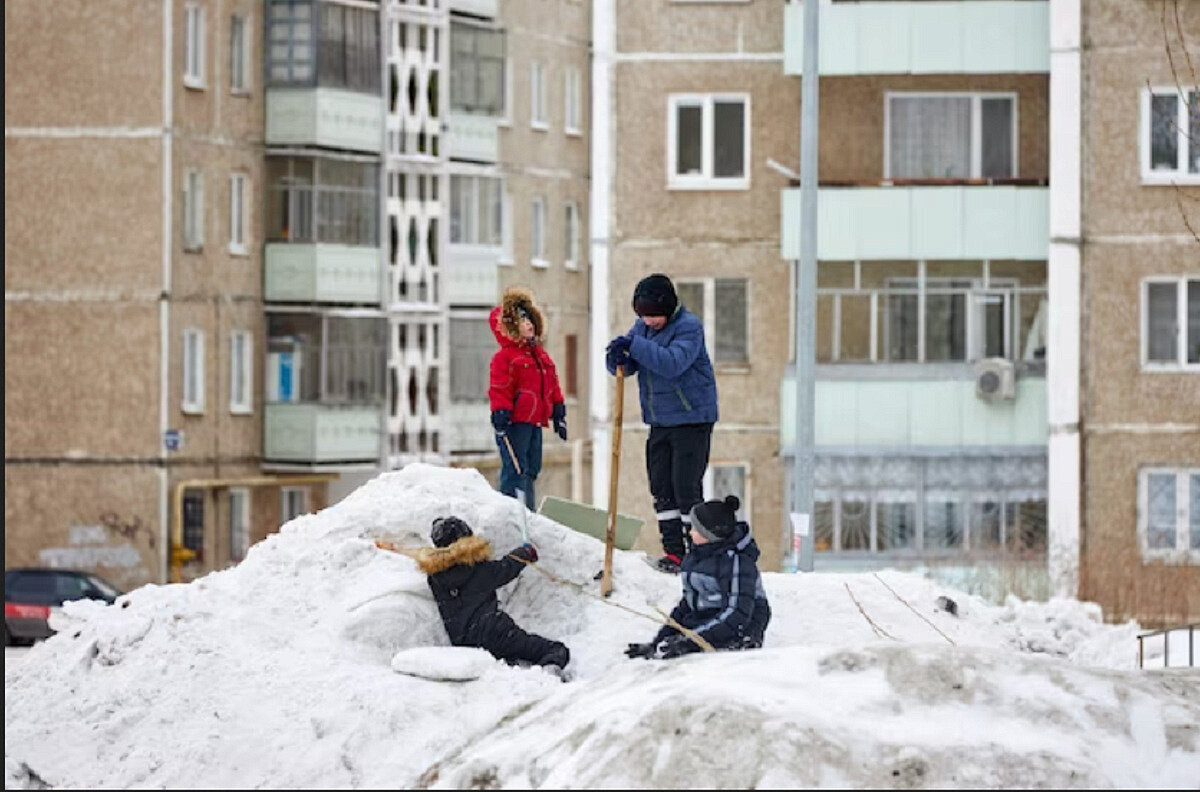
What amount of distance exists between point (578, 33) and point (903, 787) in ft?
144

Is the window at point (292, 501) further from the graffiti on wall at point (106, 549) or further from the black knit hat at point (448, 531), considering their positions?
the black knit hat at point (448, 531)

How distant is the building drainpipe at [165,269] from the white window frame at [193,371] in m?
0.67

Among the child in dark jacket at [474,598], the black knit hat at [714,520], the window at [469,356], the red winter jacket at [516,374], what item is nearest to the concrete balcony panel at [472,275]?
the window at [469,356]

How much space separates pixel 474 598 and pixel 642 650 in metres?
1.02

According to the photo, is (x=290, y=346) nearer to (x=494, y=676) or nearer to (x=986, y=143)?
(x=986, y=143)

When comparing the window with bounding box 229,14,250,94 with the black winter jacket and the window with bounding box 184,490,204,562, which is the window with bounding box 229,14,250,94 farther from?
the black winter jacket

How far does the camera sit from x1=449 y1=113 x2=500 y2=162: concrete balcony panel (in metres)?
52.7

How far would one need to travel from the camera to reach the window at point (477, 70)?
52.7 metres

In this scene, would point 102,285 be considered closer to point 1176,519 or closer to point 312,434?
point 312,434

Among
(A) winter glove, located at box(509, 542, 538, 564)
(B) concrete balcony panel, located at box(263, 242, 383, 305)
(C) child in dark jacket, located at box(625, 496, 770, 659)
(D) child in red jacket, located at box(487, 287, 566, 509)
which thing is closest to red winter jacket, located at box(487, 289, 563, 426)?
(D) child in red jacket, located at box(487, 287, 566, 509)

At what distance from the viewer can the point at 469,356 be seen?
174ft

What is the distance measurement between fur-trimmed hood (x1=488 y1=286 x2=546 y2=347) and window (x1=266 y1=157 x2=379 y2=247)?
3127 centimetres

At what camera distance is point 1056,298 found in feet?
123

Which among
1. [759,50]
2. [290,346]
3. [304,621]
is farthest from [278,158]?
[304,621]
